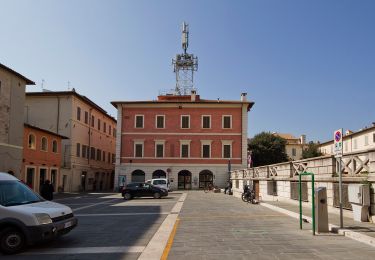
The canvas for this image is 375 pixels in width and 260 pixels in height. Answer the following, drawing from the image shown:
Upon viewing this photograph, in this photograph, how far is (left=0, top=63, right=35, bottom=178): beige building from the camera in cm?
3004

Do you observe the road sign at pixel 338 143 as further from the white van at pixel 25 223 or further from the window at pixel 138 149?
the window at pixel 138 149

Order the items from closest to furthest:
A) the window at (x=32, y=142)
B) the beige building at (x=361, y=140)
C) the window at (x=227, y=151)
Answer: the window at (x=32, y=142)
the window at (x=227, y=151)
the beige building at (x=361, y=140)

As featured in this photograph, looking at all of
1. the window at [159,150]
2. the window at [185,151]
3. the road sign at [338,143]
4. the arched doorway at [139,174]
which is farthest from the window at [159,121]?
the road sign at [338,143]

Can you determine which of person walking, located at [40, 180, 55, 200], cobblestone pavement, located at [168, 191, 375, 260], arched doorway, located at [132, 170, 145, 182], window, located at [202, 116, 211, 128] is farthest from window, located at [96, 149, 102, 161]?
cobblestone pavement, located at [168, 191, 375, 260]

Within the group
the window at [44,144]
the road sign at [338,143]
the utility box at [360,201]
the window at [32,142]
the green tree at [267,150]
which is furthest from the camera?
the green tree at [267,150]

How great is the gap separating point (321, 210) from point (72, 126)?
39.3 metres

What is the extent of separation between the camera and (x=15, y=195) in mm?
9875

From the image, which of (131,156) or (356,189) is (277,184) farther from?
(131,156)

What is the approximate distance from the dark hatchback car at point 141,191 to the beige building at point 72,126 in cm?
1306

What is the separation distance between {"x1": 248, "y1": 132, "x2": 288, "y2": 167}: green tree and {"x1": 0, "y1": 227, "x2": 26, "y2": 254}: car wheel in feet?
193

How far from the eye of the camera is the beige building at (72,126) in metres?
46.6

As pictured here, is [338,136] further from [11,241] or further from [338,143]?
[11,241]

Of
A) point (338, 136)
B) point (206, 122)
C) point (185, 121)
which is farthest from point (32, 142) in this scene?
point (338, 136)

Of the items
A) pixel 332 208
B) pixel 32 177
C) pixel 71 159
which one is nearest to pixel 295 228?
pixel 332 208
